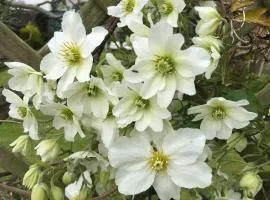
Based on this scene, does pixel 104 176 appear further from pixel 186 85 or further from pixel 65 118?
pixel 186 85

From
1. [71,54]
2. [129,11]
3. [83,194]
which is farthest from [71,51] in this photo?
[83,194]

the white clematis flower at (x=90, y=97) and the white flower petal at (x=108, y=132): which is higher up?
the white clematis flower at (x=90, y=97)

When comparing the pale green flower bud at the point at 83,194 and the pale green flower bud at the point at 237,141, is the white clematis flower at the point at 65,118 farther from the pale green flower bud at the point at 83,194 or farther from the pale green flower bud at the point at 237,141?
the pale green flower bud at the point at 237,141

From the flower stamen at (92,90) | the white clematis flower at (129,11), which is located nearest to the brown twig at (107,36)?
the white clematis flower at (129,11)

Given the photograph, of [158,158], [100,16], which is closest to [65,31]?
[158,158]

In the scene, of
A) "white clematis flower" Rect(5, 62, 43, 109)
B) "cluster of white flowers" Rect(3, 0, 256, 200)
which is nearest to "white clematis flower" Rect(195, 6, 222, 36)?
"cluster of white flowers" Rect(3, 0, 256, 200)
